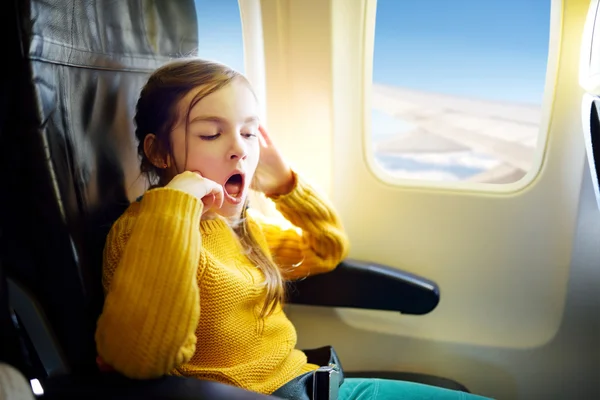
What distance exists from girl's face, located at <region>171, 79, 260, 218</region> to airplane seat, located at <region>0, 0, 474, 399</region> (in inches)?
5.5

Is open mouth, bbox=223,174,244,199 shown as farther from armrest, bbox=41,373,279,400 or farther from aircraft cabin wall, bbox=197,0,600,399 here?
aircraft cabin wall, bbox=197,0,600,399

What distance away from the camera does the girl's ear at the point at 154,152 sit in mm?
1131

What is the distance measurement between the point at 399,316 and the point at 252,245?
0.66m

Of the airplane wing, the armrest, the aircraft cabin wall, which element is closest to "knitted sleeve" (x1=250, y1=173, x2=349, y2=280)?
the aircraft cabin wall

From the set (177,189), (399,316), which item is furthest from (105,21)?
(399,316)

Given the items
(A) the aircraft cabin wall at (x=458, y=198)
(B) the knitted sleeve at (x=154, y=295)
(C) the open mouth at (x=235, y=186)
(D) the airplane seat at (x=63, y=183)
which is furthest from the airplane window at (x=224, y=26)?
(B) the knitted sleeve at (x=154, y=295)

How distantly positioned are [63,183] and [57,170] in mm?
25

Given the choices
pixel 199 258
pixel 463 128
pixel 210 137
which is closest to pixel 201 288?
pixel 199 258

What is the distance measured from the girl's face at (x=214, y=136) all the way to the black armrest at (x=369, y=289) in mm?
472

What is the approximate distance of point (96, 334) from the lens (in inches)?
37.2

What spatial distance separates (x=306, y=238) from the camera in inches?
57.6

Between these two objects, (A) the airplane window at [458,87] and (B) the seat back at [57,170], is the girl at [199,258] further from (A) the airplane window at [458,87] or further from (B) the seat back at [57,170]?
(A) the airplane window at [458,87]

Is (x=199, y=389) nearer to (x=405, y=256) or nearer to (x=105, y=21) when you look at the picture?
(x=105, y=21)

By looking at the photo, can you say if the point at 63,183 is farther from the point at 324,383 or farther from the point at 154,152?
the point at 324,383
